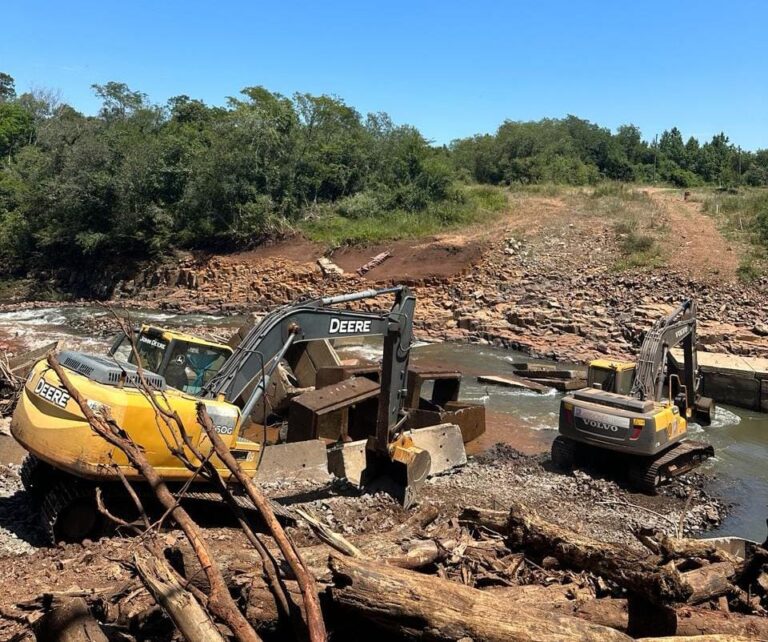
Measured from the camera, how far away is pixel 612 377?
38.1 feet

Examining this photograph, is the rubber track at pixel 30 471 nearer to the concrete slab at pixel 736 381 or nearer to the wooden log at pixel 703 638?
the wooden log at pixel 703 638

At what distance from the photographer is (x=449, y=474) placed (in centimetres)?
1019

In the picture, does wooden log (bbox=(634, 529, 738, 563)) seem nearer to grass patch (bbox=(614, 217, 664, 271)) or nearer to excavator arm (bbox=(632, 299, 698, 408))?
excavator arm (bbox=(632, 299, 698, 408))

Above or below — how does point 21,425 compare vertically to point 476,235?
below

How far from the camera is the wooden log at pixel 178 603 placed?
10.6 feet

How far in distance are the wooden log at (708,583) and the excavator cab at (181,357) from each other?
5109mm

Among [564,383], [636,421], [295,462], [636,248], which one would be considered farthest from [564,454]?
[636,248]

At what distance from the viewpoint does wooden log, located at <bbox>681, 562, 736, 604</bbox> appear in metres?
4.53

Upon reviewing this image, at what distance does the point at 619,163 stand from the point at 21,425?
2147 inches

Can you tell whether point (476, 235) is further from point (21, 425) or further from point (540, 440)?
point (21, 425)

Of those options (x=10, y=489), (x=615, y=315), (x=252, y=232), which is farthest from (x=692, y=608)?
(x=252, y=232)

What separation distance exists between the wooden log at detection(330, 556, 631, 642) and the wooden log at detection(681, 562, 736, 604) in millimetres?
1204

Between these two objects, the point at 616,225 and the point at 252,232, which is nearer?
the point at 616,225

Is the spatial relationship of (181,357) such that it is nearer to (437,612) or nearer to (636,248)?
(437,612)
